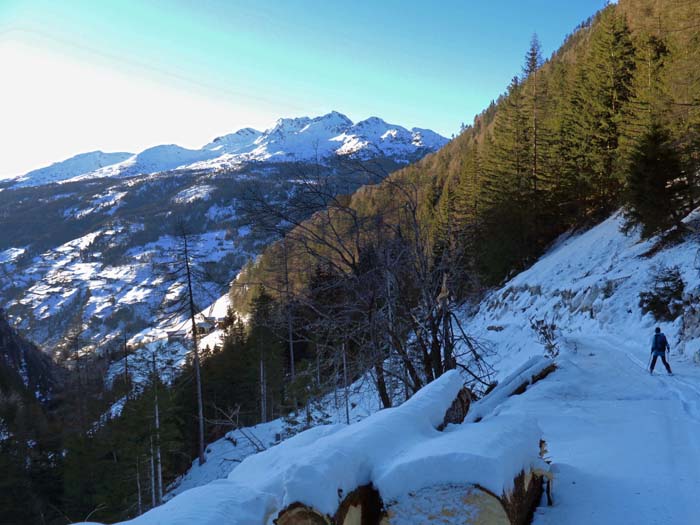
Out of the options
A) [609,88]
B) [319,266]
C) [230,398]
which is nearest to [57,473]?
[230,398]

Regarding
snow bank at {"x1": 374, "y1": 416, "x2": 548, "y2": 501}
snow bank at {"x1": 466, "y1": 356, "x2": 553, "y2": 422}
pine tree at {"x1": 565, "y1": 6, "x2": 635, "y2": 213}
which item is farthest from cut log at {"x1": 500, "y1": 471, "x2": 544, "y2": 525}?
Result: pine tree at {"x1": 565, "y1": 6, "x2": 635, "y2": 213}

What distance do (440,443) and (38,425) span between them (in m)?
44.1

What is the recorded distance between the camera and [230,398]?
3331 cm

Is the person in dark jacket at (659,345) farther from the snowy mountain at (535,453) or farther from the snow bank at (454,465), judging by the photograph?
the snow bank at (454,465)

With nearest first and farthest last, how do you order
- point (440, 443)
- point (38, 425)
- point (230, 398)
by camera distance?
point (440, 443) < point (230, 398) < point (38, 425)

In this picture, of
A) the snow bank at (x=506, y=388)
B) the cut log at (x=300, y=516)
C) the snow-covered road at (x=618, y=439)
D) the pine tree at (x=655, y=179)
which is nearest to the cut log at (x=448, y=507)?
the cut log at (x=300, y=516)

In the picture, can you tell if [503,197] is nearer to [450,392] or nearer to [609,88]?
[609,88]

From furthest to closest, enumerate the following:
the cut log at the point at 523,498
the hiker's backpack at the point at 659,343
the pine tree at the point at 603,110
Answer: the pine tree at the point at 603,110
the hiker's backpack at the point at 659,343
the cut log at the point at 523,498

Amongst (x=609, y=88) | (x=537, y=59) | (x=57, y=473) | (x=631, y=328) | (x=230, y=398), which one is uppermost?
(x=537, y=59)

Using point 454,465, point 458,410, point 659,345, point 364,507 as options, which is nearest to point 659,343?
point 659,345

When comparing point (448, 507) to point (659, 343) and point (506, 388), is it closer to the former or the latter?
point (506, 388)

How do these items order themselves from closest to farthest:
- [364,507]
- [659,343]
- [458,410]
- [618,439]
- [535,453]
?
[364,507] → [535,453] → [458,410] → [618,439] → [659,343]

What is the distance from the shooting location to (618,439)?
17.6 feet

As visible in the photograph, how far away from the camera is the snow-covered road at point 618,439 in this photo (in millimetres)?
3496
